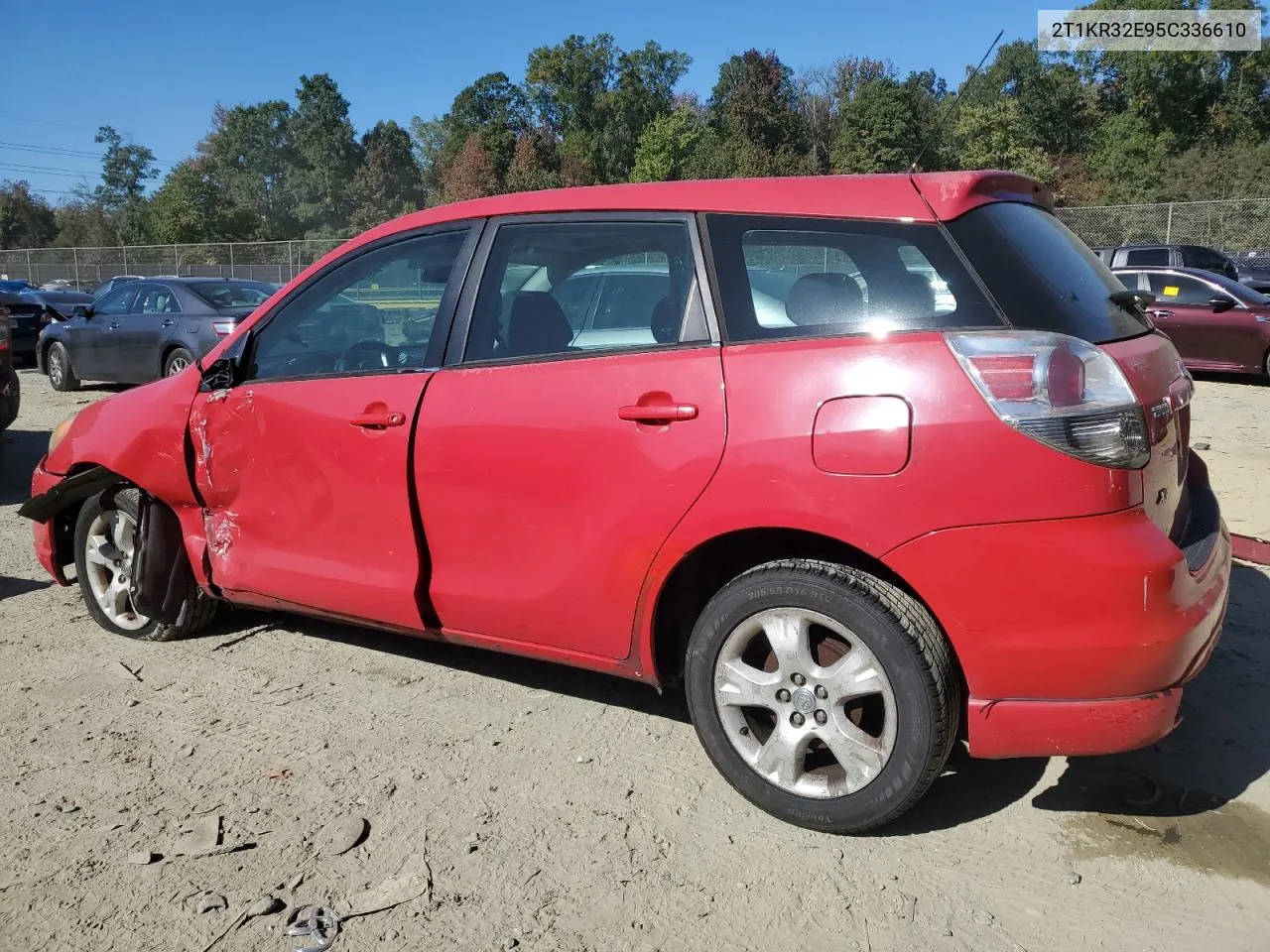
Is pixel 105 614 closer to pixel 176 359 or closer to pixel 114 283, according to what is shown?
pixel 176 359

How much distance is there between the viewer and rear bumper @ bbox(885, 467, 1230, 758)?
2.40m

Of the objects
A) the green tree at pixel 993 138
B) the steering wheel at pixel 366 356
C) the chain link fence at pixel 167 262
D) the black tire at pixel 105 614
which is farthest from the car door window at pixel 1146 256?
the green tree at pixel 993 138

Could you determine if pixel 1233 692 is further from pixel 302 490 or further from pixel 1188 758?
pixel 302 490

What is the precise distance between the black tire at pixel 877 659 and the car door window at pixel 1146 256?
55.2 feet

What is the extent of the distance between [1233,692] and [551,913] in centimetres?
263

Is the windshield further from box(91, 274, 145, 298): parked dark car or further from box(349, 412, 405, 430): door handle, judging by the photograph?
box(349, 412, 405, 430): door handle

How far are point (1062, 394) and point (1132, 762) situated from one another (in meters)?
1.45

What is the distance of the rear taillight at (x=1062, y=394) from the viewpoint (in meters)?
2.42

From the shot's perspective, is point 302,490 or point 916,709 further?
point 302,490

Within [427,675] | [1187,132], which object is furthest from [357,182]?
[427,675]

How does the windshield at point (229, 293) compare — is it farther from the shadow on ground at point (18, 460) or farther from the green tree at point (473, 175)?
the green tree at point (473, 175)

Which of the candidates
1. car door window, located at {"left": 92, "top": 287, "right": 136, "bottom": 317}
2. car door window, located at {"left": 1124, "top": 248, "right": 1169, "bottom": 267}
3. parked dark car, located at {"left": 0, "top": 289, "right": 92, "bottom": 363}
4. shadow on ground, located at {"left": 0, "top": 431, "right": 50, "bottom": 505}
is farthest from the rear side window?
car door window, located at {"left": 1124, "top": 248, "right": 1169, "bottom": 267}

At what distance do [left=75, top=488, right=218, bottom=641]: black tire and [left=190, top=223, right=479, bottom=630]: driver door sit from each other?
36 cm

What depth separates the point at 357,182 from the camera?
88.6m
